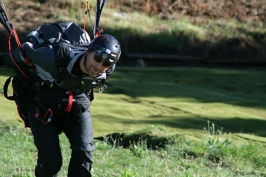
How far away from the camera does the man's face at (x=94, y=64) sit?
456cm

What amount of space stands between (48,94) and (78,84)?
0.25 metres

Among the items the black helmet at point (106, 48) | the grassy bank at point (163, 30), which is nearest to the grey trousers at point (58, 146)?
the black helmet at point (106, 48)

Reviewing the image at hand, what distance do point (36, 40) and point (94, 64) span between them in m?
0.66

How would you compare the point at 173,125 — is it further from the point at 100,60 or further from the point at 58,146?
the point at 100,60

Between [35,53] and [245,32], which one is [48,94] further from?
[245,32]

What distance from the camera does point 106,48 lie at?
180 inches

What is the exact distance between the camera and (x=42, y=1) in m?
19.8

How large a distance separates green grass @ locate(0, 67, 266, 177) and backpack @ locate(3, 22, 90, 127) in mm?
1092

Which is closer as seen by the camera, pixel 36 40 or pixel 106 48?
pixel 106 48

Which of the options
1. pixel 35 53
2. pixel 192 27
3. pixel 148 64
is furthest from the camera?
pixel 192 27

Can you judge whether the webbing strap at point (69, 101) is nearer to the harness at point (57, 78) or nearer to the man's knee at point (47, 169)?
the harness at point (57, 78)

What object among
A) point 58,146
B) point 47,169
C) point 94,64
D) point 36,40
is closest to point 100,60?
point 94,64

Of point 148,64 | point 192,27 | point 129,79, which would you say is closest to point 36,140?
point 129,79

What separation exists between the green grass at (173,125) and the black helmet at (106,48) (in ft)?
4.83
